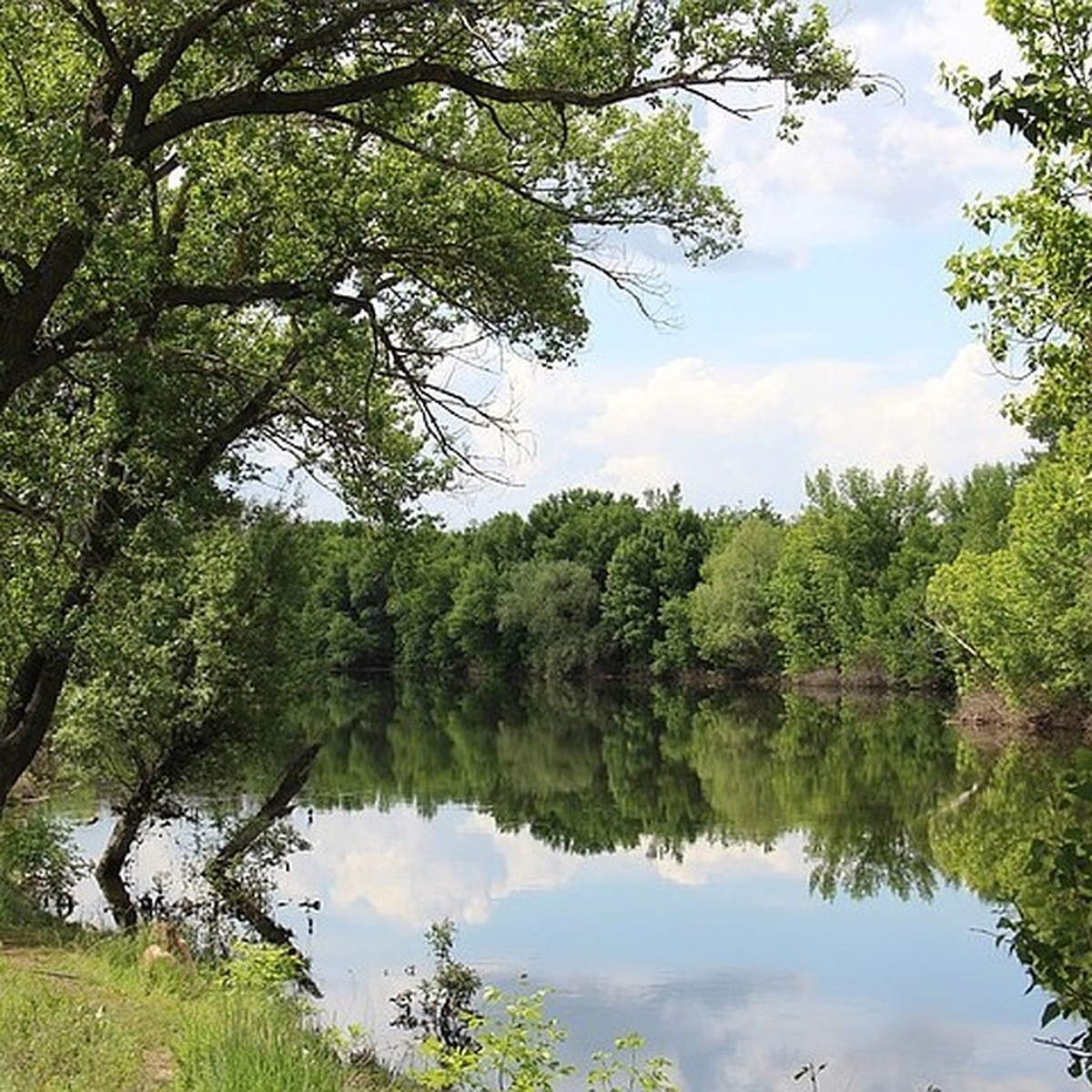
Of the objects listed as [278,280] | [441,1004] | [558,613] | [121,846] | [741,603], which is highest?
[558,613]

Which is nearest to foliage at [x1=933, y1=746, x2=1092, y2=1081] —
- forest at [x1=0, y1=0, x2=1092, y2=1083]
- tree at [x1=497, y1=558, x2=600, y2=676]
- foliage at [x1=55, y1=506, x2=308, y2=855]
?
forest at [x1=0, y1=0, x2=1092, y2=1083]

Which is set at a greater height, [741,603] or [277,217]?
[741,603]

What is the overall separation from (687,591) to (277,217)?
229ft

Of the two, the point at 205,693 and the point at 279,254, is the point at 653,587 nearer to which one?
the point at 205,693

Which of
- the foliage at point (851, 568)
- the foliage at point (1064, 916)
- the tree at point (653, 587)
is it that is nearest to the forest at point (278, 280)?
the foliage at point (1064, 916)

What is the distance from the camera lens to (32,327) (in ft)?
28.9

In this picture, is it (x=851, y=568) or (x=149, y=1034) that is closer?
(x=149, y=1034)

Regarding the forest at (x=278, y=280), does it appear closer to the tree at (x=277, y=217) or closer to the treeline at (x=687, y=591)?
the tree at (x=277, y=217)

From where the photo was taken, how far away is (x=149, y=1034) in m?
7.59

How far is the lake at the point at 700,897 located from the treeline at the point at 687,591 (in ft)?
54.9

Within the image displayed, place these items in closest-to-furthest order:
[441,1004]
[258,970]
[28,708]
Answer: [258,970] < [28,708] < [441,1004]

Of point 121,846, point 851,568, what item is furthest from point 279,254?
point 851,568

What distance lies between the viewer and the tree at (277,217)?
333 inches

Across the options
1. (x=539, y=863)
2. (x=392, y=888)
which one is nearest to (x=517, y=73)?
(x=392, y=888)
